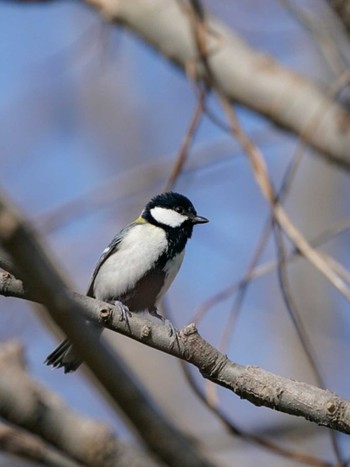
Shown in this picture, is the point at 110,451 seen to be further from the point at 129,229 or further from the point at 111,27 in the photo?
the point at 111,27

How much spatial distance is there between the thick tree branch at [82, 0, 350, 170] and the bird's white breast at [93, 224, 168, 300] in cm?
90

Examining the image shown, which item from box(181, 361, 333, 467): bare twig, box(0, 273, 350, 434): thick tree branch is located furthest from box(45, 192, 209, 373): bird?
box(0, 273, 350, 434): thick tree branch

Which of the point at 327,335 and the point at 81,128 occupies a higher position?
the point at 81,128

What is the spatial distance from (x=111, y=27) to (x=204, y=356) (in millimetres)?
2568

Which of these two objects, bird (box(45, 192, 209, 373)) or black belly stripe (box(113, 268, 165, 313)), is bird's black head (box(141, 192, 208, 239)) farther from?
black belly stripe (box(113, 268, 165, 313))

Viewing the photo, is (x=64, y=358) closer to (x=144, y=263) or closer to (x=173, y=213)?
(x=144, y=263)

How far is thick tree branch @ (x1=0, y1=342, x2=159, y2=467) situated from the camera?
2.21 m

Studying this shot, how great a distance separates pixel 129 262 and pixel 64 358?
492 millimetres

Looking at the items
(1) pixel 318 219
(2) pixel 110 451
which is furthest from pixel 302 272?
(2) pixel 110 451

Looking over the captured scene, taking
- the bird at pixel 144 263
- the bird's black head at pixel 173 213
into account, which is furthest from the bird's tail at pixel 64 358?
the bird's black head at pixel 173 213

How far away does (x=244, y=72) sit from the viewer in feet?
13.1

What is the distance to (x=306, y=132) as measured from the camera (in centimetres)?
361

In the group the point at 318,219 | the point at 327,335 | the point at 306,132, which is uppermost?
the point at 318,219

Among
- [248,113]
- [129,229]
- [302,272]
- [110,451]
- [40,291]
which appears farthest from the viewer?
[302,272]
